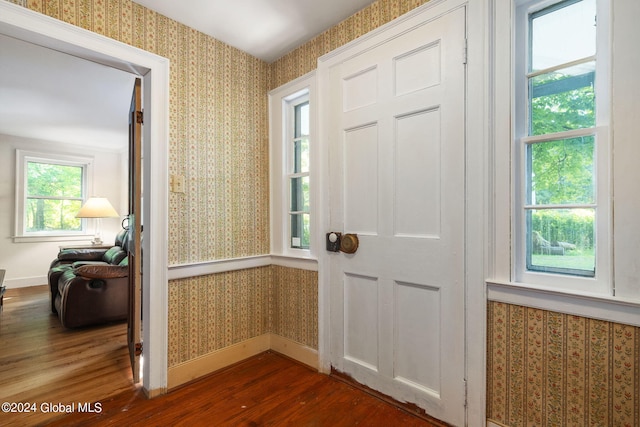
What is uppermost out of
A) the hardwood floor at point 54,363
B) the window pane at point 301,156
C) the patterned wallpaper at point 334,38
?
the patterned wallpaper at point 334,38

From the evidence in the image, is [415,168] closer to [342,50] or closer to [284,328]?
[342,50]

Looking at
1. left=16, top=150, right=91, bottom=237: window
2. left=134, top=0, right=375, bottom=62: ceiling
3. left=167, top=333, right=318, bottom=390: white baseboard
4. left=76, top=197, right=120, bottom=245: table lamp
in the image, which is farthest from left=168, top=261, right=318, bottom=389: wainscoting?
left=16, top=150, right=91, bottom=237: window

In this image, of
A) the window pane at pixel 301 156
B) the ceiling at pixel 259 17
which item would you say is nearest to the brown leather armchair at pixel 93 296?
the window pane at pixel 301 156

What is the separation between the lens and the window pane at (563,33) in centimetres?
134

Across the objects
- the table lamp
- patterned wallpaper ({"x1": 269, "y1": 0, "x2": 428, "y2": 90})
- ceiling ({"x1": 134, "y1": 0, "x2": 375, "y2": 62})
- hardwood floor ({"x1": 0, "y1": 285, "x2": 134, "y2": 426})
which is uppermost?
ceiling ({"x1": 134, "y1": 0, "x2": 375, "y2": 62})

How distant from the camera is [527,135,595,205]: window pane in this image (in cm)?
133

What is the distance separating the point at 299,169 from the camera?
2625 mm

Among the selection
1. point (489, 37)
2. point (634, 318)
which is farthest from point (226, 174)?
point (634, 318)

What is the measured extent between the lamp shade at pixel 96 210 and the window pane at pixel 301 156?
3779mm

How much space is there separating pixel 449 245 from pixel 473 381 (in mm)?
705

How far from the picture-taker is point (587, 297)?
1.26 metres

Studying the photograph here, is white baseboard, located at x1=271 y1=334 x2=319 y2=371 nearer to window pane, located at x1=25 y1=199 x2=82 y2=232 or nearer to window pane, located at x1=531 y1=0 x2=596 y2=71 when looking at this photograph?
window pane, located at x1=531 y1=0 x2=596 y2=71

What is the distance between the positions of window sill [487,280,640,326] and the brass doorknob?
84 cm

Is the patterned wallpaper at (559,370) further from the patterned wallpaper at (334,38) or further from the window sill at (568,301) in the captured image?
the patterned wallpaper at (334,38)
